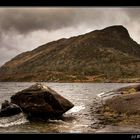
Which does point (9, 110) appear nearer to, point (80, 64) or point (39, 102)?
point (39, 102)

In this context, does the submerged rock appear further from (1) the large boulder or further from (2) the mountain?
(2) the mountain

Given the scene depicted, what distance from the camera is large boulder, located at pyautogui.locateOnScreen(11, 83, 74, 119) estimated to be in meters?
17.2

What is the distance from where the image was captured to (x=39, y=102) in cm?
1716

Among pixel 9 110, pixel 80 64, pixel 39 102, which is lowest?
pixel 9 110

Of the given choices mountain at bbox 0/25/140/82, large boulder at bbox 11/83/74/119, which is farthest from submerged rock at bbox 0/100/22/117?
mountain at bbox 0/25/140/82

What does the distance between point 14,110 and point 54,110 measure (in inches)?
107

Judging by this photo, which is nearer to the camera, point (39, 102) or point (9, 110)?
point (39, 102)

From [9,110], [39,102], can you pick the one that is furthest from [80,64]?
[39,102]

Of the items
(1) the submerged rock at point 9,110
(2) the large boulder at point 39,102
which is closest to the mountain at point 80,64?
(2) the large boulder at point 39,102

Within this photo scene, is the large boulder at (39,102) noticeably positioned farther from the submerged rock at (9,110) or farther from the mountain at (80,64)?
the mountain at (80,64)

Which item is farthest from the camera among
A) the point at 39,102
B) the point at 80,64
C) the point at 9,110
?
the point at 80,64

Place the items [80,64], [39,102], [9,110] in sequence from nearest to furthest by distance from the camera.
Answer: [39,102], [9,110], [80,64]
